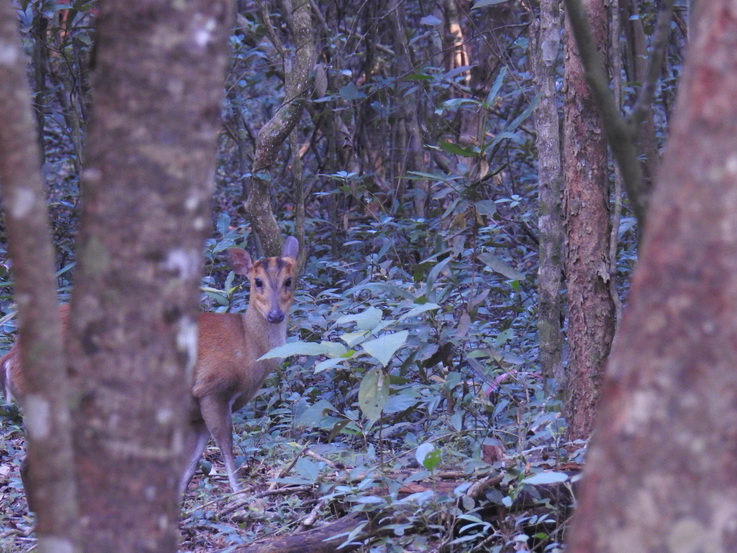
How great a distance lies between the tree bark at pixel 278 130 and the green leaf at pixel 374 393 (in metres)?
3.47

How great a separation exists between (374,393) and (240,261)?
9.04 feet

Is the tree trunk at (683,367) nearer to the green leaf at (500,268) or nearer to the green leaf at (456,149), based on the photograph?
the green leaf at (456,149)

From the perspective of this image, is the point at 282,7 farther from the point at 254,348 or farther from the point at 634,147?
the point at 634,147

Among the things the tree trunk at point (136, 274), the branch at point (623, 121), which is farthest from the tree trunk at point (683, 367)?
the tree trunk at point (136, 274)

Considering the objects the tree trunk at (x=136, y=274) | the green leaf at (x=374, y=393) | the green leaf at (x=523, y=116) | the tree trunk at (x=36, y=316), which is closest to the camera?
the tree trunk at (x=36, y=316)

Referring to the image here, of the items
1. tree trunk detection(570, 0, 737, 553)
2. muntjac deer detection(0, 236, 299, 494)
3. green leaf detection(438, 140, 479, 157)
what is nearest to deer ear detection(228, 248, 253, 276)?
muntjac deer detection(0, 236, 299, 494)

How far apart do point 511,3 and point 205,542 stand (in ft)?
26.9

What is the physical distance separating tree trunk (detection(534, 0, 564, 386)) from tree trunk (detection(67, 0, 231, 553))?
3509 millimetres

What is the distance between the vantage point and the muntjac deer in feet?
17.8

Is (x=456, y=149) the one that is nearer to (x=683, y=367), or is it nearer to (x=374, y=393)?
(x=374, y=393)

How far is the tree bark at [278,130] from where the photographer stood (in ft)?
23.3

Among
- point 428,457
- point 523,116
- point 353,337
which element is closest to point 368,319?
point 353,337

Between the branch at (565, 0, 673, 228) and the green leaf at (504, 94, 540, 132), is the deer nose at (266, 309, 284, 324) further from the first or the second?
the branch at (565, 0, 673, 228)

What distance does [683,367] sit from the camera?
1.26 metres
